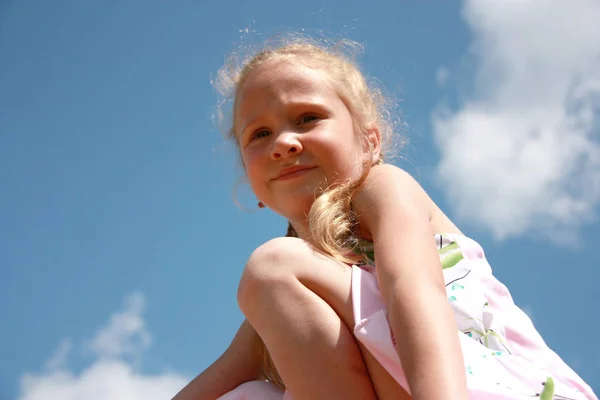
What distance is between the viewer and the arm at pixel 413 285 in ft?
4.31

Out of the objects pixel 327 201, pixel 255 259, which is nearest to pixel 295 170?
pixel 327 201

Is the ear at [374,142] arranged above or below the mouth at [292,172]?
above

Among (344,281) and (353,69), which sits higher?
(353,69)

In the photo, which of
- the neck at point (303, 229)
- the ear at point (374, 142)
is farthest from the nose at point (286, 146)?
the ear at point (374, 142)

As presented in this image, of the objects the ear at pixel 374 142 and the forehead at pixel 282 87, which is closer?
the forehead at pixel 282 87

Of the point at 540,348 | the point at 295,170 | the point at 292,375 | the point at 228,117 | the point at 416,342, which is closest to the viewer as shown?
the point at 416,342

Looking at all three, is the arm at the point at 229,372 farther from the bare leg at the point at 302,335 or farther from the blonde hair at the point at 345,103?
the bare leg at the point at 302,335

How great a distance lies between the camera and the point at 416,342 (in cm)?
137

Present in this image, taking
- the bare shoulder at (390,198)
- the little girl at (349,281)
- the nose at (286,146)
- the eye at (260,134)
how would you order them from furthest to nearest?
the eye at (260,134) < the nose at (286,146) < the bare shoulder at (390,198) < the little girl at (349,281)

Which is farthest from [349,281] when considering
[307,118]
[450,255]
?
[307,118]

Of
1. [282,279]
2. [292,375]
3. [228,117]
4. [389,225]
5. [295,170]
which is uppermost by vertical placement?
[228,117]

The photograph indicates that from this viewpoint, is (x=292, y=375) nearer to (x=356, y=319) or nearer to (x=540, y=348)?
(x=356, y=319)

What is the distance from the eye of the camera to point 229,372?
227 centimetres

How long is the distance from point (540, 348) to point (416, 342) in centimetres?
64
